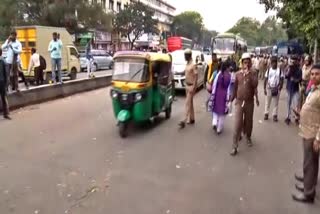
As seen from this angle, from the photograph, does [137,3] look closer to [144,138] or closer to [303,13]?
[303,13]

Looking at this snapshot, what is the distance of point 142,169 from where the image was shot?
25.6 ft

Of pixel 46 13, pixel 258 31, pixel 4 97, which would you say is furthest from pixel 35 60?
pixel 258 31

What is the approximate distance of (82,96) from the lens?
60.4 ft

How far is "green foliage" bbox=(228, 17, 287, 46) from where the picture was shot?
136 meters

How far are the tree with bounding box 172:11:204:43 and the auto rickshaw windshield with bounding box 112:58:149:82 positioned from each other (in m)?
110

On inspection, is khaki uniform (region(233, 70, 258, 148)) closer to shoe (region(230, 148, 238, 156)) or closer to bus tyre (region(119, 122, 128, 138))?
shoe (region(230, 148, 238, 156))

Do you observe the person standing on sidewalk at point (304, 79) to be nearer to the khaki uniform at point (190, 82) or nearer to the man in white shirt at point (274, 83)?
the man in white shirt at point (274, 83)

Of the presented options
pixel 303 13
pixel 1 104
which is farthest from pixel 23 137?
pixel 303 13

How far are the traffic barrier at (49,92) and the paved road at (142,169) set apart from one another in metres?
1.86

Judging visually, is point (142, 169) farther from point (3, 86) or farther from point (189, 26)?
point (189, 26)

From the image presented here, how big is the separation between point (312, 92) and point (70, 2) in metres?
43.2

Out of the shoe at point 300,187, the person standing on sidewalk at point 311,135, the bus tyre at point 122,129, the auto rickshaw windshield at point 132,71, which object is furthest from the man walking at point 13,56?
the person standing on sidewalk at point 311,135

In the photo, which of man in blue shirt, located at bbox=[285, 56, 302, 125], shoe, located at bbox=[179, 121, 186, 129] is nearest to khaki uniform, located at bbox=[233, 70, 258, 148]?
shoe, located at bbox=[179, 121, 186, 129]

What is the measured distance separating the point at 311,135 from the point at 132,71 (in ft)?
18.4
